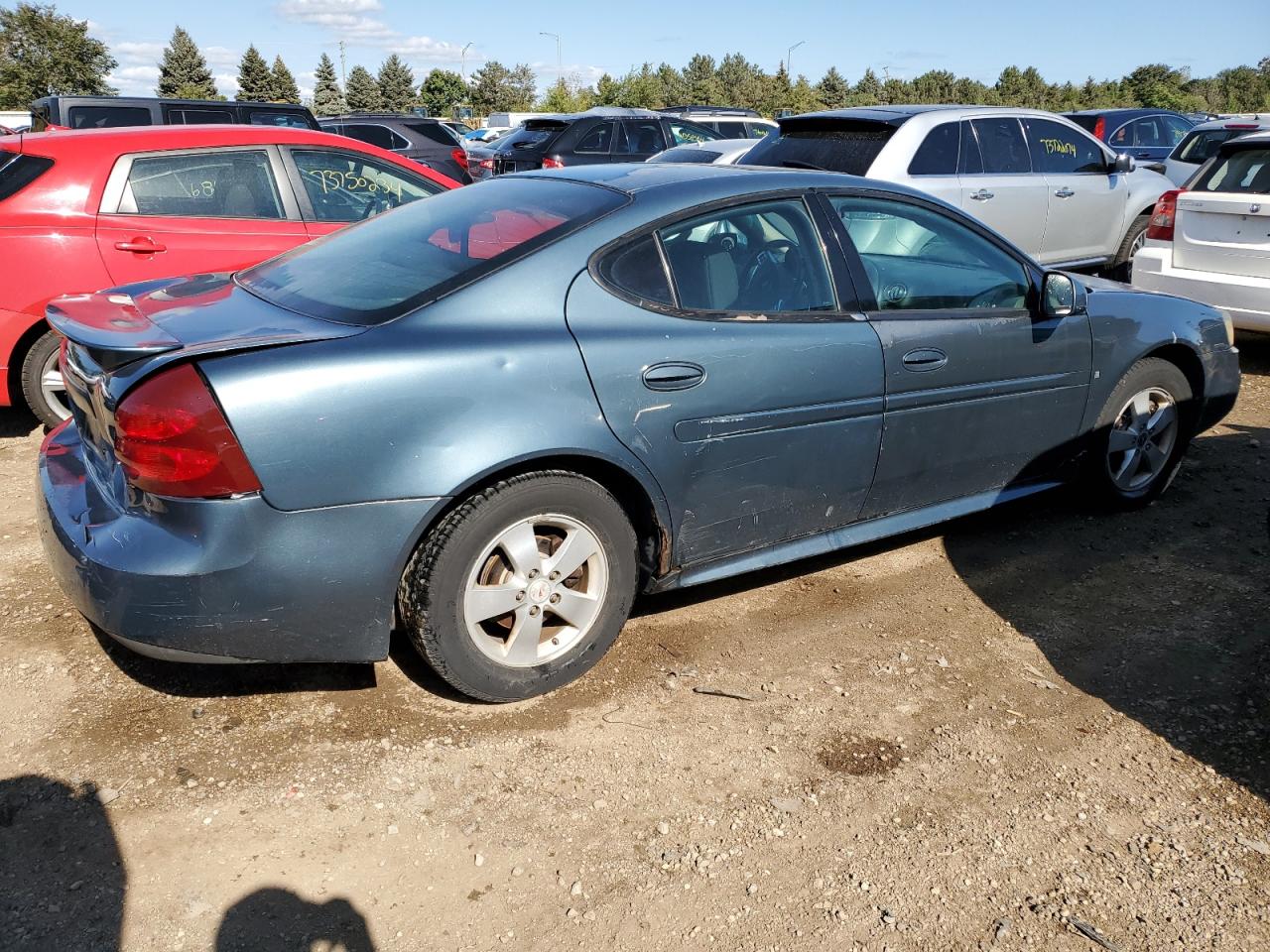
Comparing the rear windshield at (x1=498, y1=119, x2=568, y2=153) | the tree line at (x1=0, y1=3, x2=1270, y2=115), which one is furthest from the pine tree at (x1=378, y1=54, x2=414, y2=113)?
the rear windshield at (x1=498, y1=119, x2=568, y2=153)

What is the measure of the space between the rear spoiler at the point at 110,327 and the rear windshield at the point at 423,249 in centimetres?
40

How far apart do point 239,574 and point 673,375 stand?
54.0 inches

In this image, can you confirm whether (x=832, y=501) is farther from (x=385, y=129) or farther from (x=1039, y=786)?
(x=385, y=129)

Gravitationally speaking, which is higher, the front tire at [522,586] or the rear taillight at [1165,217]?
the rear taillight at [1165,217]

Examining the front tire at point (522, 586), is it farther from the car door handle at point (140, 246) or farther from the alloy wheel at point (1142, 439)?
the car door handle at point (140, 246)

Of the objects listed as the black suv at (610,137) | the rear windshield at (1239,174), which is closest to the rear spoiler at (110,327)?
the rear windshield at (1239,174)

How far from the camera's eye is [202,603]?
2756 millimetres

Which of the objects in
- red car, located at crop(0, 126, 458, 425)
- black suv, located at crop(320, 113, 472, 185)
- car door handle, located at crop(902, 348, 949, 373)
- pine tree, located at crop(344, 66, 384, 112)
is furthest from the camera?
pine tree, located at crop(344, 66, 384, 112)

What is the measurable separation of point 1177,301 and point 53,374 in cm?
552

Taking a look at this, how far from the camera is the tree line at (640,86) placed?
169 feet

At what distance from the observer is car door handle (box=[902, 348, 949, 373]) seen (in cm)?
383

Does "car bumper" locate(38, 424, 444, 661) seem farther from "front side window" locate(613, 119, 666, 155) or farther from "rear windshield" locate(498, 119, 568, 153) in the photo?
"rear windshield" locate(498, 119, 568, 153)

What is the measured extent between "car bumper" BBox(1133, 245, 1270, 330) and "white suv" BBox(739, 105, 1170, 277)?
1.04m

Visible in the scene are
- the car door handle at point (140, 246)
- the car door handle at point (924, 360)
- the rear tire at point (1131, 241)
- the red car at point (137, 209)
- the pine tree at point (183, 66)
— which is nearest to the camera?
the car door handle at point (924, 360)
